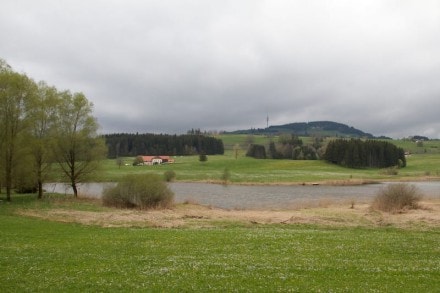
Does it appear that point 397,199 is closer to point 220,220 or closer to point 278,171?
point 220,220

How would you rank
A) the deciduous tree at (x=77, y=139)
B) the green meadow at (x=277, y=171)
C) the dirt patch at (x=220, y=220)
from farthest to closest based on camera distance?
1. the green meadow at (x=277, y=171)
2. the deciduous tree at (x=77, y=139)
3. the dirt patch at (x=220, y=220)

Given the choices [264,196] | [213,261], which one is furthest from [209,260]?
[264,196]

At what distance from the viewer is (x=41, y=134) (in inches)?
1986

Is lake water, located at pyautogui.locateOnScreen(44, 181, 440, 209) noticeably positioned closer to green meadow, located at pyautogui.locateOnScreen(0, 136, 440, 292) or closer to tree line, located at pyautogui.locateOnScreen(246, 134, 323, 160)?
green meadow, located at pyautogui.locateOnScreen(0, 136, 440, 292)

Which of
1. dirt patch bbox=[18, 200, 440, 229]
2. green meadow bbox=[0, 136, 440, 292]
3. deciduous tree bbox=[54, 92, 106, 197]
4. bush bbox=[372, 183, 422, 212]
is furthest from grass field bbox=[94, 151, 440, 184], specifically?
green meadow bbox=[0, 136, 440, 292]

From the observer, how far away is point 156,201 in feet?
151

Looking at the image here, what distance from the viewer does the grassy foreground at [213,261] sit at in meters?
13.0

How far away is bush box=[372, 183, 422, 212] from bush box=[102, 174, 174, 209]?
2302 centimetres

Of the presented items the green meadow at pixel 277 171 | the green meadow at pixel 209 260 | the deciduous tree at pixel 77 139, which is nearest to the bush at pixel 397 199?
the green meadow at pixel 209 260

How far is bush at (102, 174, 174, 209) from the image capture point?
4562 cm

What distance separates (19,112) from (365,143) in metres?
133

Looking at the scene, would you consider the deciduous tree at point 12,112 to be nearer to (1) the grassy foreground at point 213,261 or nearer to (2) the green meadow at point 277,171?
(1) the grassy foreground at point 213,261

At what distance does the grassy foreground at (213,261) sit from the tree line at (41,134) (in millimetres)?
22646

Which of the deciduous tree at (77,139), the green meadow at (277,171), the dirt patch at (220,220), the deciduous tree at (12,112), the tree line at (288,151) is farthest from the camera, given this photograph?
the tree line at (288,151)
